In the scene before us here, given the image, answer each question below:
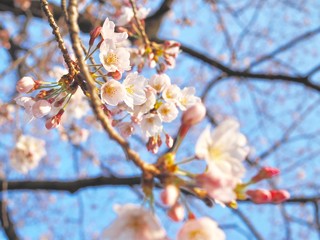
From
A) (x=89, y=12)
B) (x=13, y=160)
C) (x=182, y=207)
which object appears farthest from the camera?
(x=89, y=12)

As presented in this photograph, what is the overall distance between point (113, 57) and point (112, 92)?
0.13 metres

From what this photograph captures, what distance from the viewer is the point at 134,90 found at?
1.42 meters

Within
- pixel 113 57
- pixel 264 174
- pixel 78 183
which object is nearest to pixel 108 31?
pixel 113 57

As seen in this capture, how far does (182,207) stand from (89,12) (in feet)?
12.6

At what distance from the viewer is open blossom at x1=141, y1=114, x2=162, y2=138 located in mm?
1471

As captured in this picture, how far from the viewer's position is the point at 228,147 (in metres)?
1.05

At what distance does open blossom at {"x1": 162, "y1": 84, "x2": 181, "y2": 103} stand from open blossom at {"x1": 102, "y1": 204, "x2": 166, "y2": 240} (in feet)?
2.30

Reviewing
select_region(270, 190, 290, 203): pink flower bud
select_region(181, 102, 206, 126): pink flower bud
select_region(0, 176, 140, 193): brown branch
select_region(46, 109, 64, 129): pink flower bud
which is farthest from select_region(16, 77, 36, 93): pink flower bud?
select_region(0, 176, 140, 193): brown branch

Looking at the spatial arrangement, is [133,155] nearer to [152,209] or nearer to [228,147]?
[152,209]

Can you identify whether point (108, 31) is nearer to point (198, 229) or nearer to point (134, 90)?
point (134, 90)

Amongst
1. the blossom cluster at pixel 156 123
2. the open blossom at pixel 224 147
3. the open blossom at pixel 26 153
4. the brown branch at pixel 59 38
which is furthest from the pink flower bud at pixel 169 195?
the open blossom at pixel 26 153

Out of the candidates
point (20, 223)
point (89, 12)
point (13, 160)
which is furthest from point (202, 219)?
point (20, 223)

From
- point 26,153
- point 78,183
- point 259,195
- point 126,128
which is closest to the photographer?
point 259,195

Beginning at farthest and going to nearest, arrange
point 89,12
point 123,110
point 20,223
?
point 20,223 < point 89,12 < point 123,110
